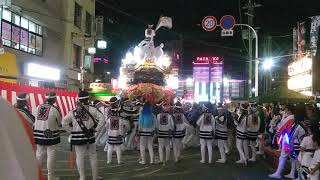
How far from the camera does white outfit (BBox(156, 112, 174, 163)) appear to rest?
597 inches

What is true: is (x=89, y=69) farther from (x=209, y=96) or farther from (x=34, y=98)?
(x=34, y=98)

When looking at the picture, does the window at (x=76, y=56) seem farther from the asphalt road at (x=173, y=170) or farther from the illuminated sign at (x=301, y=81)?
the asphalt road at (x=173, y=170)

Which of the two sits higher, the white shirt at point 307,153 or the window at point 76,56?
the window at point 76,56

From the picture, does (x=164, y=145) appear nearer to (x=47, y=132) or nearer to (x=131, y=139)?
(x=131, y=139)

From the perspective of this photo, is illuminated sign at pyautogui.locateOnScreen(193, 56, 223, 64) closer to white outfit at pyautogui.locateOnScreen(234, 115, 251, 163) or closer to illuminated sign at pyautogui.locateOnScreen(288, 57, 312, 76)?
illuminated sign at pyautogui.locateOnScreen(288, 57, 312, 76)

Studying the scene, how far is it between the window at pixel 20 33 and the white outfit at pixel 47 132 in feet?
46.1

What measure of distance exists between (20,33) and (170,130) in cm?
1582

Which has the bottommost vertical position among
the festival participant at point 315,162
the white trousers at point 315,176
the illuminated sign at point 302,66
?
the white trousers at point 315,176

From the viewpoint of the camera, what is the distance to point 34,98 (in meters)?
17.6

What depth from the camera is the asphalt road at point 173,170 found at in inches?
478

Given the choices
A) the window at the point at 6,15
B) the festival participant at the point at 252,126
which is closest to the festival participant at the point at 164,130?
the festival participant at the point at 252,126

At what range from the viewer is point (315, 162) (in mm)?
7941

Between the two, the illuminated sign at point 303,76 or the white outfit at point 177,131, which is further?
the illuminated sign at point 303,76

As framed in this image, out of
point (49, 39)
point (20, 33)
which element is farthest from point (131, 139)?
point (49, 39)
